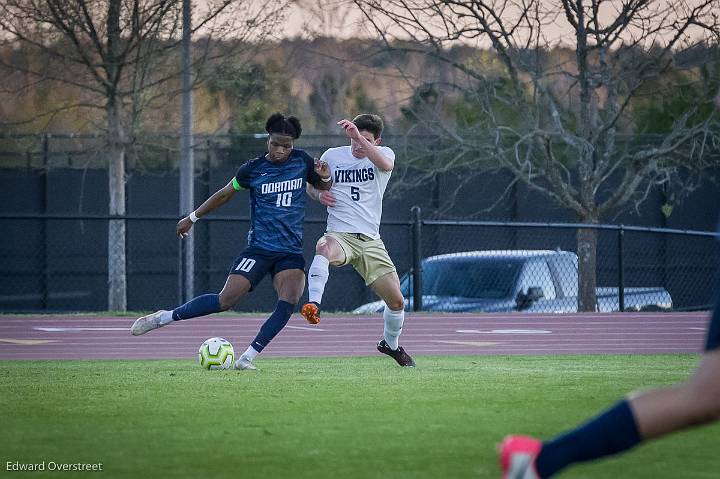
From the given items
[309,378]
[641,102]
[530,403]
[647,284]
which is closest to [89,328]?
[309,378]

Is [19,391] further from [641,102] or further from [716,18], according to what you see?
[641,102]

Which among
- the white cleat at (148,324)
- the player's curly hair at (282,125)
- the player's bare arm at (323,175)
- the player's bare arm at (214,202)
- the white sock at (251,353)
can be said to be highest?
the player's curly hair at (282,125)

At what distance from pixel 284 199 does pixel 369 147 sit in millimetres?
830

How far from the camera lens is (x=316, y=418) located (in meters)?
6.84

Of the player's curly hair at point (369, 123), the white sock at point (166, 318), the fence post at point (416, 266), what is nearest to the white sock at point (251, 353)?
the white sock at point (166, 318)

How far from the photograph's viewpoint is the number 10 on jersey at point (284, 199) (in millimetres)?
10062

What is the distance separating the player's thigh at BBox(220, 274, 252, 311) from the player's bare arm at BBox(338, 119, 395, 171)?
1470 mm

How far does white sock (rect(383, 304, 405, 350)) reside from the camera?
10.3 metres

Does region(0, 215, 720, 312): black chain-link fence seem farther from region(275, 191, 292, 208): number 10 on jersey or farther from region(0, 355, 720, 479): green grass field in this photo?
region(0, 355, 720, 479): green grass field

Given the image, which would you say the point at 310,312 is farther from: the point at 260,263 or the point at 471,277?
the point at 471,277

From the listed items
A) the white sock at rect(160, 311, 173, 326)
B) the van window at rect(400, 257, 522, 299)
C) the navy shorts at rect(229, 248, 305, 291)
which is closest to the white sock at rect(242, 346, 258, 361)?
the navy shorts at rect(229, 248, 305, 291)

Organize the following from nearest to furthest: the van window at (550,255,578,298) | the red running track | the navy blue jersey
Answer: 1. the navy blue jersey
2. the red running track
3. the van window at (550,255,578,298)

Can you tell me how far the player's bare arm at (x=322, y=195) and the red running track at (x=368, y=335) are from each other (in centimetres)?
259

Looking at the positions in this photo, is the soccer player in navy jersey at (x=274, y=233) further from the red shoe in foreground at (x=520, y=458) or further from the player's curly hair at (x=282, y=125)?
the red shoe in foreground at (x=520, y=458)
